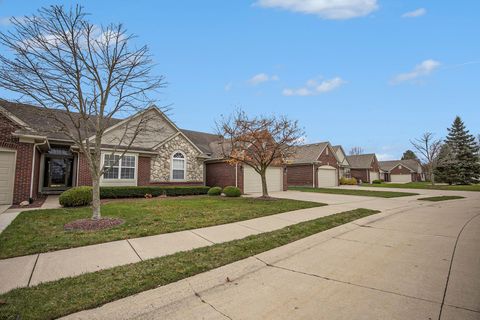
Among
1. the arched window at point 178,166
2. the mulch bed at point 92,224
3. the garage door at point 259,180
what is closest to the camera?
the mulch bed at point 92,224

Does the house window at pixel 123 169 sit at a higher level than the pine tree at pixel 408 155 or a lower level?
lower

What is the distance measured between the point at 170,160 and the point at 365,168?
39379mm

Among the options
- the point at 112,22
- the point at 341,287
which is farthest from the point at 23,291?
the point at 112,22

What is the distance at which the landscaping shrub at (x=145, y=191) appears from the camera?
14.0 meters

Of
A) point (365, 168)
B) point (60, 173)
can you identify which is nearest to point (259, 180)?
point (60, 173)

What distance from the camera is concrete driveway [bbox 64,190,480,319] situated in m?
2.96

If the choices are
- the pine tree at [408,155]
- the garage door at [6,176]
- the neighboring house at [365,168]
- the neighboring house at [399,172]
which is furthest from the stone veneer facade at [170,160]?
the pine tree at [408,155]

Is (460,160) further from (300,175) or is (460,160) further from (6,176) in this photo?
(6,176)

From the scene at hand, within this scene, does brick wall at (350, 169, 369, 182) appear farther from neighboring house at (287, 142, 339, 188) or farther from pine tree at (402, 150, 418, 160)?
pine tree at (402, 150, 418, 160)

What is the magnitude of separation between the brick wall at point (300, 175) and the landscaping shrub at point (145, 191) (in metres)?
14.1

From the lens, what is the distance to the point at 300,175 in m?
28.9

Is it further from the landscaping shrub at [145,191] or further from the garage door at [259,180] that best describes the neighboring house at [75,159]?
the landscaping shrub at [145,191]

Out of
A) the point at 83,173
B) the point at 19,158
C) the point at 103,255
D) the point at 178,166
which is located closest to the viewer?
the point at 103,255

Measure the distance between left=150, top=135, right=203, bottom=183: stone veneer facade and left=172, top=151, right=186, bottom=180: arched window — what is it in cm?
26
